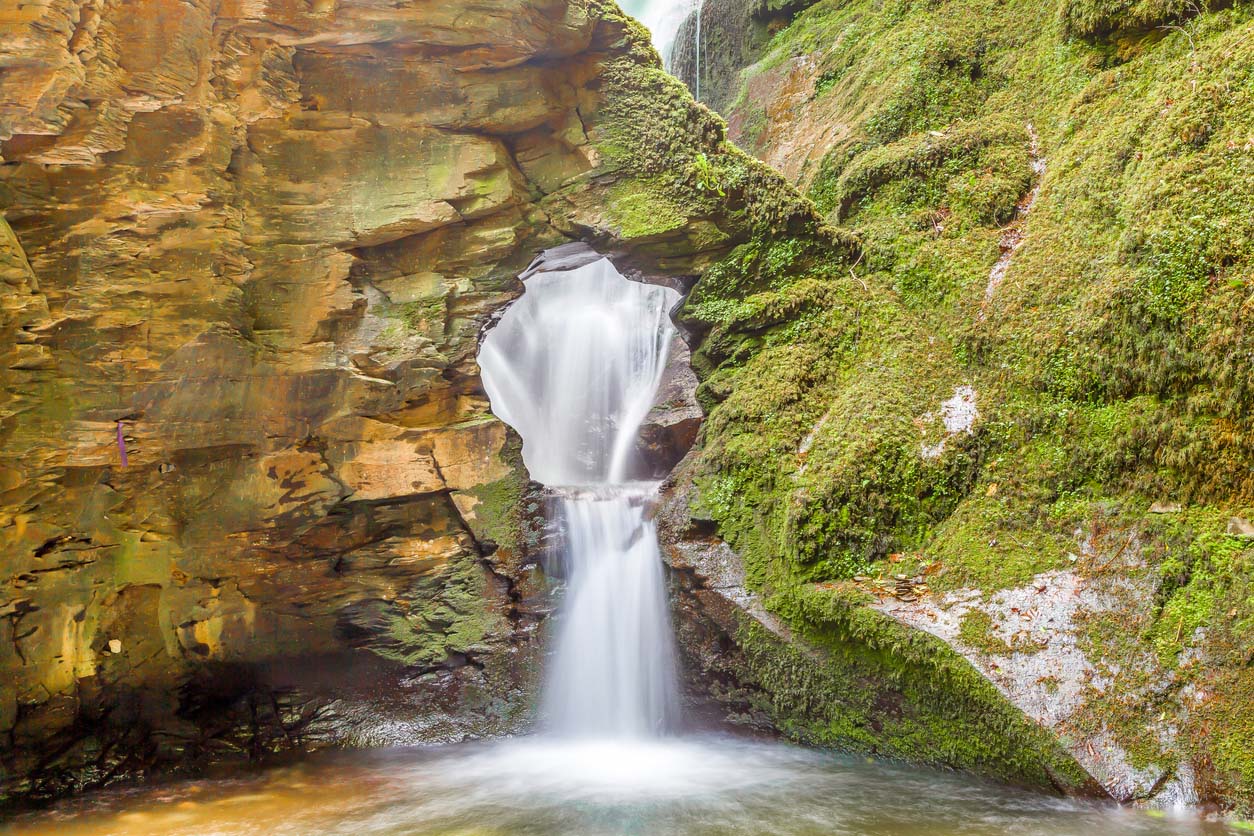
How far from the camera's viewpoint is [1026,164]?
24.5 ft

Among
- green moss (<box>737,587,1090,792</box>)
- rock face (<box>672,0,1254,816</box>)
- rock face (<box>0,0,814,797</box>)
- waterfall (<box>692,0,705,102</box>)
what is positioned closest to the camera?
rock face (<box>672,0,1254,816</box>)

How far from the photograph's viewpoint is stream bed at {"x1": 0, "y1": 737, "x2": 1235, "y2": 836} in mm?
4891

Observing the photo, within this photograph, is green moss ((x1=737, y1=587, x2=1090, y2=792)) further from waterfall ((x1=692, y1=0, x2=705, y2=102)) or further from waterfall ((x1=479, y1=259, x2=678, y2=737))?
waterfall ((x1=692, y1=0, x2=705, y2=102))

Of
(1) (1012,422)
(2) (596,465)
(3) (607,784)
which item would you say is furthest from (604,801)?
(2) (596,465)

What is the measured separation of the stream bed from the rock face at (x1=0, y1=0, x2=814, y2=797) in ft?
2.85

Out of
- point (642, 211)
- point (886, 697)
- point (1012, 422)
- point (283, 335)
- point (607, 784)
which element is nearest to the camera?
point (886, 697)

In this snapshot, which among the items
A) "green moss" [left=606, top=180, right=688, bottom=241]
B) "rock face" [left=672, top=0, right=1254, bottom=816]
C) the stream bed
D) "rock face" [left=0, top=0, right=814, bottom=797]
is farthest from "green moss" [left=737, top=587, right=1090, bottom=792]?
"green moss" [left=606, top=180, right=688, bottom=241]

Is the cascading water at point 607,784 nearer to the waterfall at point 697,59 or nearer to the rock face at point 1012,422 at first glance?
the rock face at point 1012,422

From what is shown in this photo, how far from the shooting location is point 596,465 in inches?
431

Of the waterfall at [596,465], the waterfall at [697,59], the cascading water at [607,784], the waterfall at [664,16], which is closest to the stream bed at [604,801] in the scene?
the cascading water at [607,784]

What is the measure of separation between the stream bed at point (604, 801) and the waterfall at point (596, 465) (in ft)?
1.79

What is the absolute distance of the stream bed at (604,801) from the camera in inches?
193

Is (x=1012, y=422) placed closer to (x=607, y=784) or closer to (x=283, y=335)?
(x=607, y=784)

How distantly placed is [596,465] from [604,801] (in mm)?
5621
